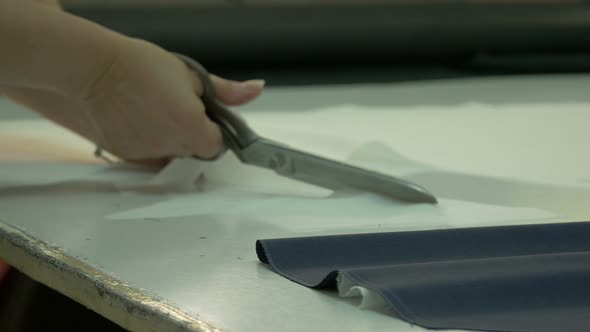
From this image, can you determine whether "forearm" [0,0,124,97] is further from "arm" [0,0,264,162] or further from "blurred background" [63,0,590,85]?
"blurred background" [63,0,590,85]

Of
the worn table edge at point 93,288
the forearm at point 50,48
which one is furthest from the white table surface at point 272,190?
the forearm at point 50,48

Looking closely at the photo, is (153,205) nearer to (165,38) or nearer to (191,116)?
(191,116)

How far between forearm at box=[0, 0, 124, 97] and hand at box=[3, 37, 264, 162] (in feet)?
0.05

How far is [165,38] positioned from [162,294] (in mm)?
1541

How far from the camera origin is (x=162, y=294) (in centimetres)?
73

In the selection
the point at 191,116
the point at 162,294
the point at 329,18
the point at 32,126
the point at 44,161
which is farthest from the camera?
the point at 329,18

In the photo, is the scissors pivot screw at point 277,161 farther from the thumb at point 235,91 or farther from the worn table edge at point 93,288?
the worn table edge at point 93,288

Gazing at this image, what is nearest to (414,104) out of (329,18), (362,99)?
(362,99)

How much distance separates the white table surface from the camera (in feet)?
2.37

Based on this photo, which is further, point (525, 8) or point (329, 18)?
point (525, 8)


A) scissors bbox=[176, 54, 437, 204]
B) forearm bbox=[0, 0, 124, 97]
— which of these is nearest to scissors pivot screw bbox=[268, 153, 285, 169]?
scissors bbox=[176, 54, 437, 204]

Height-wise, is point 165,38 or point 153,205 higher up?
point 165,38

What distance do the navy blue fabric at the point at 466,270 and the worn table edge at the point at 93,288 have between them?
0.13 metres

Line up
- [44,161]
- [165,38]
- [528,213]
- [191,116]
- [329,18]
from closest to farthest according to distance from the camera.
Answer: [528,213] < [191,116] < [44,161] < [165,38] < [329,18]
